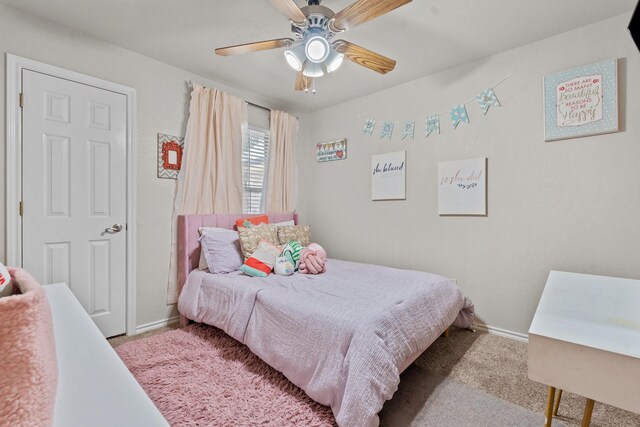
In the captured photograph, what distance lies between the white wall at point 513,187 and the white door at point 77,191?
242 cm

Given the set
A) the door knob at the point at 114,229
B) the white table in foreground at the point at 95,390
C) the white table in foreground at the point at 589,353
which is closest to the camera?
the white table in foreground at the point at 95,390

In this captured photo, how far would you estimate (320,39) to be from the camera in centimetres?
187

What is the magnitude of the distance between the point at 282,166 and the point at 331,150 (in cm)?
67

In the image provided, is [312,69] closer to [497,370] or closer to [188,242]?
[188,242]

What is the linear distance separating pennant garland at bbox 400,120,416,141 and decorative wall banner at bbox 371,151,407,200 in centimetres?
19

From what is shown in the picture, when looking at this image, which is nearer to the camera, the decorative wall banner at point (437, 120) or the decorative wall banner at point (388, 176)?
the decorative wall banner at point (437, 120)

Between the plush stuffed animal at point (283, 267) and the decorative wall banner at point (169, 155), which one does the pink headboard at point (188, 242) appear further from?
the plush stuffed animal at point (283, 267)

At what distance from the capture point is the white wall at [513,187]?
2.09 meters

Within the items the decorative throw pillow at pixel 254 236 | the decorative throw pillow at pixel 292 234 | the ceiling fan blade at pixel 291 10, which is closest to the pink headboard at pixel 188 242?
the decorative throw pillow at pixel 254 236

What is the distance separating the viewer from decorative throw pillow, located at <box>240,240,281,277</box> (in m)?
2.51

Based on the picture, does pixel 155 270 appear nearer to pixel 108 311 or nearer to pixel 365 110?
pixel 108 311

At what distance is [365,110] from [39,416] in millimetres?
3492

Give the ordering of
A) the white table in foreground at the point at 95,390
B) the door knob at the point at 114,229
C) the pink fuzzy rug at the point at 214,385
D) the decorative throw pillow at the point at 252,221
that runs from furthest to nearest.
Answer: the decorative throw pillow at the point at 252,221, the door knob at the point at 114,229, the pink fuzzy rug at the point at 214,385, the white table in foreground at the point at 95,390

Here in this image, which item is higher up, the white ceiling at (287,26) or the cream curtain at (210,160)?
the white ceiling at (287,26)
